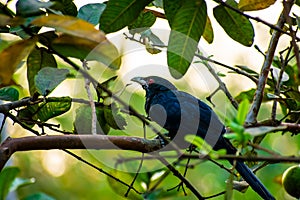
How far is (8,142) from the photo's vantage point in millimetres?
1245

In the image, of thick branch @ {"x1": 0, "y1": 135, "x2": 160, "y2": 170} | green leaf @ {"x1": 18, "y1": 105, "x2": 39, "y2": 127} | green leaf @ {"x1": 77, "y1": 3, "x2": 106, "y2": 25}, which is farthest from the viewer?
green leaf @ {"x1": 18, "y1": 105, "x2": 39, "y2": 127}

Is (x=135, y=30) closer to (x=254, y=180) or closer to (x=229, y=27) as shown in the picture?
(x=229, y=27)

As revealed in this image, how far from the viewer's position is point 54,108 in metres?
1.46

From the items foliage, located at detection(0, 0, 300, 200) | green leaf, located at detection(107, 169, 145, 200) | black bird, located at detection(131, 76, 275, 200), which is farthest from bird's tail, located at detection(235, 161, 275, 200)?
green leaf, located at detection(107, 169, 145, 200)

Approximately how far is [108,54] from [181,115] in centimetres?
106

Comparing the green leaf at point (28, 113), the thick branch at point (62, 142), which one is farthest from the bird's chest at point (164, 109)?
the thick branch at point (62, 142)

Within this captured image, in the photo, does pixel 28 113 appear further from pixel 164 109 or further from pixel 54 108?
pixel 164 109

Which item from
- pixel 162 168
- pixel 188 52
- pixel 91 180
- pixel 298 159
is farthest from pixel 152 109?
pixel 91 180

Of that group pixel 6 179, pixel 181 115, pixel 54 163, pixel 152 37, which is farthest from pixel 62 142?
pixel 54 163

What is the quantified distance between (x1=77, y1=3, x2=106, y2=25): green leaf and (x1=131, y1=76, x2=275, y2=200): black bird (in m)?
0.62

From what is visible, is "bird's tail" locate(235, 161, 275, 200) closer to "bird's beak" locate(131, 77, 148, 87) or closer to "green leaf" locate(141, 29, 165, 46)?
"green leaf" locate(141, 29, 165, 46)

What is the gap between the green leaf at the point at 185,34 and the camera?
117 cm

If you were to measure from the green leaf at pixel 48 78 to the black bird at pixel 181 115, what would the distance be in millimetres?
550

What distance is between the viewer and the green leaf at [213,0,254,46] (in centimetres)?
134
